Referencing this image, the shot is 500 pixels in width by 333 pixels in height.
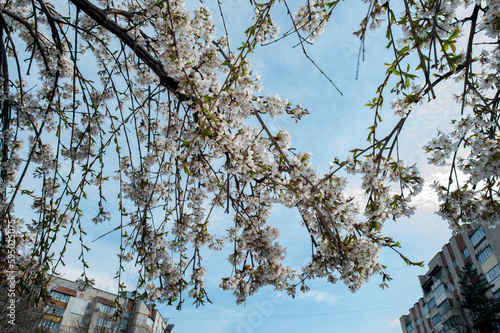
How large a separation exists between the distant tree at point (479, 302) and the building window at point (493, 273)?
18.6 inches

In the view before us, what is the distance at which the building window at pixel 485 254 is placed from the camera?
23.0 meters

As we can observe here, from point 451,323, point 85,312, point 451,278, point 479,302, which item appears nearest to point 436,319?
point 451,323

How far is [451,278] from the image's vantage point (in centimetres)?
2895

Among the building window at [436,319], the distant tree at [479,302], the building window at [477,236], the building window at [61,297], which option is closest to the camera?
the distant tree at [479,302]

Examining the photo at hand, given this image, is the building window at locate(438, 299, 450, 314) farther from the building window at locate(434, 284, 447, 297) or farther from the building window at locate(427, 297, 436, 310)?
the building window at locate(427, 297, 436, 310)

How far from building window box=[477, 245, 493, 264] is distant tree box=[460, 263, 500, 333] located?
1143mm

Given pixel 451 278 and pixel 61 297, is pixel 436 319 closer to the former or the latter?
pixel 451 278

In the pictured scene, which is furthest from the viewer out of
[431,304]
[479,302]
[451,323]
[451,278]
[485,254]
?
[431,304]

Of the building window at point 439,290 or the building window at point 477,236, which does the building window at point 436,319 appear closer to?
the building window at point 439,290

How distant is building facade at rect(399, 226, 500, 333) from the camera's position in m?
22.7

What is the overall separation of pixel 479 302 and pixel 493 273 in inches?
94.5

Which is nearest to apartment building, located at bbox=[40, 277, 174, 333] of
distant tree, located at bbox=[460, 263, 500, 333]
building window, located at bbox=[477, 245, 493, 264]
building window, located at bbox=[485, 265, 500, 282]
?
distant tree, located at bbox=[460, 263, 500, 333]

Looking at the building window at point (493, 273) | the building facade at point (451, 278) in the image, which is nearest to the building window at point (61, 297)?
the building facade at point (451, 278)

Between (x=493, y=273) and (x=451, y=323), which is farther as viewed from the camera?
(x=451, y=323)
